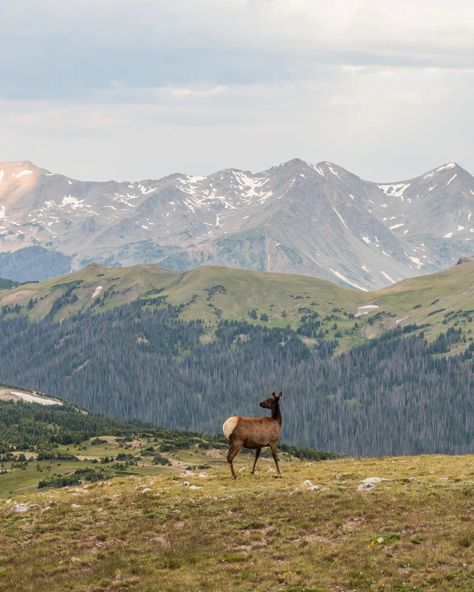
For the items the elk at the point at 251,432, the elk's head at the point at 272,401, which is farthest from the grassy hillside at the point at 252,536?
the elk's head at the point at 272,401

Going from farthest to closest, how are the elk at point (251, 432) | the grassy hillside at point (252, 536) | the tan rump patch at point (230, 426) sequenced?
the elk at point (251, 432)
the tan rump patch at point (230, 426)
the grassy hillside at point (252, 536)

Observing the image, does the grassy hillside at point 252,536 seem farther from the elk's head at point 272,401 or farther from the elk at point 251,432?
the elk's head at point 272,401

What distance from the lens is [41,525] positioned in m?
43.2

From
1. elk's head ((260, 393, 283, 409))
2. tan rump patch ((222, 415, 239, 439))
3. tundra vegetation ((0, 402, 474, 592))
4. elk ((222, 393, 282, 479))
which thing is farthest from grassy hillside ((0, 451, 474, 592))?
elk's head ((260, 393, 283, 409))

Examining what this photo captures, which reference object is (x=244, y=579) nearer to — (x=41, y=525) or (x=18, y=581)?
(x=18, y=581)

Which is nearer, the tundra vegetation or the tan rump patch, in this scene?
the tundra vegetation

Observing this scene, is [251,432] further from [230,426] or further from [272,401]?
[272,401]

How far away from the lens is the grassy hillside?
33.1 metres

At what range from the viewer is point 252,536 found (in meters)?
38.3

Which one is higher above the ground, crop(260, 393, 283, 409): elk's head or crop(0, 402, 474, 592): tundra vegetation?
crop(260, 393, 283, 409): elk's head

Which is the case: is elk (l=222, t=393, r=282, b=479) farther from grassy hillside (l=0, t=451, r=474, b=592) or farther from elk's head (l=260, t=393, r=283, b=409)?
grassy hillside (l=0, t=451, r=474, b=592)

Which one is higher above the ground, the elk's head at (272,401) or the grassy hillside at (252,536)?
the elk's head at (272,401)

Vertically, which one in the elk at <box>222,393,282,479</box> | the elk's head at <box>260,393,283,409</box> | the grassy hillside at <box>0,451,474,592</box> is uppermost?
the elk's head at <box>260,393,283,409</box>

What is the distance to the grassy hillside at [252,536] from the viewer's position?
33062 millimetres
